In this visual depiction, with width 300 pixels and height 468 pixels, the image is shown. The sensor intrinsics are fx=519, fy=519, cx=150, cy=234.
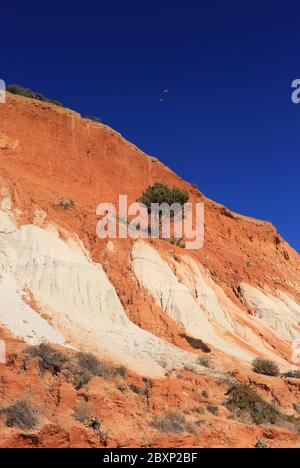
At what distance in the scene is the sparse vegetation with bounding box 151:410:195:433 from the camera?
489 inches

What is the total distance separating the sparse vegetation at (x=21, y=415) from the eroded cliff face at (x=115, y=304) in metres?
0.22

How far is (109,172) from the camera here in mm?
42062

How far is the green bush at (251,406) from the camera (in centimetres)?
1462

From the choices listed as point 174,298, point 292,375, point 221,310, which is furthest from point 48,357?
point 221,310

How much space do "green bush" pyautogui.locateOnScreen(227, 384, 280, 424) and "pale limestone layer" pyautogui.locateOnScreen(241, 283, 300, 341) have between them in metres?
15.7

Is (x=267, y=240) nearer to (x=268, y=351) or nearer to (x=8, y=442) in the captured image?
(x=268, y=351)

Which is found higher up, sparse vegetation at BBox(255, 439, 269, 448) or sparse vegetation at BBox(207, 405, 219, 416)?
sparse vegetation at BBox(207, 405, 219, 416)

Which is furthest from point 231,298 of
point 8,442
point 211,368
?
point 8,442

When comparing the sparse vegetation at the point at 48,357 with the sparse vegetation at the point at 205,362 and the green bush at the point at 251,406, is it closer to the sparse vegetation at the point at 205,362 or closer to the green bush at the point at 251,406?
the green bush at the point at 251,406

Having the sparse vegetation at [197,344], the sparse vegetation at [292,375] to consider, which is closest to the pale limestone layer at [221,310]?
the sparse vegetation at [292,375]

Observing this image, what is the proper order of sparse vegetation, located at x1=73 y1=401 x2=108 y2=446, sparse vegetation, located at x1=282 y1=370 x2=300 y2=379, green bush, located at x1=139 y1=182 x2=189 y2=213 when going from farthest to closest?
green bush, located at x1=139 y1=182 x2=189 y2=213 < sparse vegetation, located at x1=282 y1=370 x2=300 y2=379 < sparse vegetation, located at x1=73 y1=401 x2=108 y2=446

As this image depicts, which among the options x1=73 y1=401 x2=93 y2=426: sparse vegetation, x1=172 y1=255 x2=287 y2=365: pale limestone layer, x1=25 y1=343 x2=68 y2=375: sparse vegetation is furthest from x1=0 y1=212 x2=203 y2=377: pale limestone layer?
x1=172 y1=255 x2=287 y2=365: pale limestone layer

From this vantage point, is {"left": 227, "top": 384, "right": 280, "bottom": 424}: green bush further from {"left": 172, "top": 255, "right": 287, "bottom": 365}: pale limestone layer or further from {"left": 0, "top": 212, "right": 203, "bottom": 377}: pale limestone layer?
{"left": 172, "top": 255, "right": 287, "bottom": 365}: pale limestone layer

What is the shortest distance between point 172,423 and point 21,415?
12.5 feet
